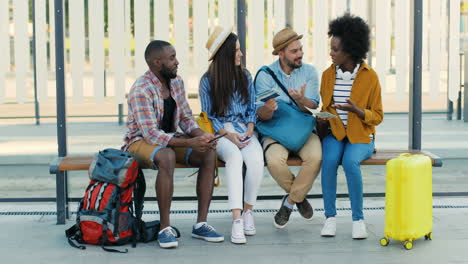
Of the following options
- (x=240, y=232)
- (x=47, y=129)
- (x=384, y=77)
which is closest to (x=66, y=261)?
(x=240, y=232)

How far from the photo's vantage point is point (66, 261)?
16.6 ft

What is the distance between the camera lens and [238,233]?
5414 millimetres

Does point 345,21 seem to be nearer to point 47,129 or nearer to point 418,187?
point 418,187

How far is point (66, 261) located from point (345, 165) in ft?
5.81

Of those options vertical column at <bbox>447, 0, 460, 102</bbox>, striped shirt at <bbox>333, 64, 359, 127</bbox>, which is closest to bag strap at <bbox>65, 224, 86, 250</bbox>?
striped shirt at <bbox>333, 64, 359, 127</bbox>

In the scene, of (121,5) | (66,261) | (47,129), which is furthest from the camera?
(47,129)

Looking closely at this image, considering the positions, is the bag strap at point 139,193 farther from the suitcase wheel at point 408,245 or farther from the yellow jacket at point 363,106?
the suitcase wheel at point 408,245

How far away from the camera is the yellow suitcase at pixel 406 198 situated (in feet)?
17.0

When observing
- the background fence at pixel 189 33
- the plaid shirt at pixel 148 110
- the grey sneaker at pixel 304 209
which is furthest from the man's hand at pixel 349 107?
the background fence at pixel 189 33

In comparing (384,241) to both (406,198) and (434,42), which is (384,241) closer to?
(406,198)

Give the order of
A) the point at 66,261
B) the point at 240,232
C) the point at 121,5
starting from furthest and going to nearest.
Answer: the point at 121,5 < the point at 240,232 < the point at 66,261

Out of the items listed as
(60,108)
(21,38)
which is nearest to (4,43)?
(21,38)

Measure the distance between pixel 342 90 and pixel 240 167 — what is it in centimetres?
82

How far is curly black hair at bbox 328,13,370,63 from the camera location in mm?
5625
